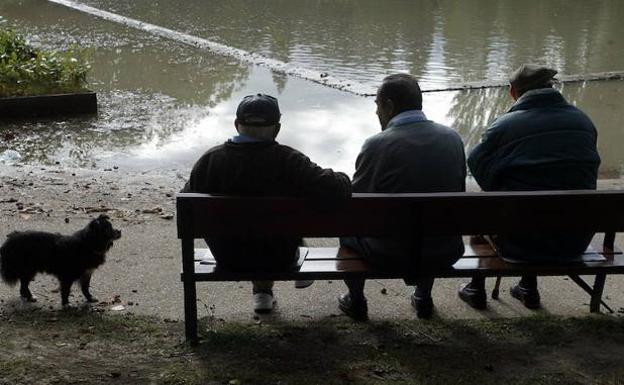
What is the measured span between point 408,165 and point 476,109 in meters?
8.56

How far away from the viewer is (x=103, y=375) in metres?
3.58

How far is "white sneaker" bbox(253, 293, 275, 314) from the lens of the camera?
4.88 meters

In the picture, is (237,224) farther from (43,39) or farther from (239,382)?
(43,39)

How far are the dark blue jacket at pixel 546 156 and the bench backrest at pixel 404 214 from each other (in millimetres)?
295

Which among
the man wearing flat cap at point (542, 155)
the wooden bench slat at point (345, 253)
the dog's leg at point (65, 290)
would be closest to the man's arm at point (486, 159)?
the man wearing flat cap at point (542, 155)

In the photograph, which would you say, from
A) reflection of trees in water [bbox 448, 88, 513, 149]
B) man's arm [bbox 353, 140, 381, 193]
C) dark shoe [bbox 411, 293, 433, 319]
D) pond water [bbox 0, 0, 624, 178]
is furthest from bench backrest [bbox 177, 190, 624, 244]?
reflection of trees in water [bbox 448, 88, 513, 149]

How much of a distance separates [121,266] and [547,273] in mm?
3200

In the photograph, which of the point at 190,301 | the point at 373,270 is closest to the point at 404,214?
the point at 373,270

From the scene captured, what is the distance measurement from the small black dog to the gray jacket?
1.83 m

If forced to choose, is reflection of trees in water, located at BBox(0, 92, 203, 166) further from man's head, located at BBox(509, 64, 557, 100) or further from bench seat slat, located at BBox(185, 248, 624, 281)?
man's head, located at BBox(509, 64, 557, 100)

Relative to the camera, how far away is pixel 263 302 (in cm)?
489

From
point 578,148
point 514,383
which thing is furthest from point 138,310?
point 578,148

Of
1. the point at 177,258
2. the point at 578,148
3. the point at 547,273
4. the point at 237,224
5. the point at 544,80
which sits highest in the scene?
the point at 544,80

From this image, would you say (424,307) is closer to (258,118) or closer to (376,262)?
(376,262)
